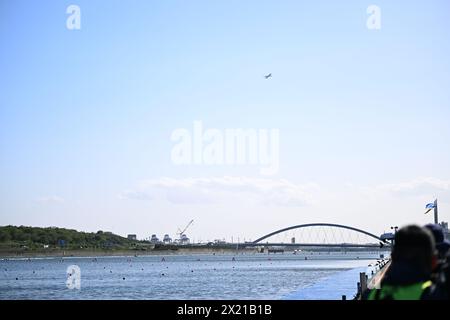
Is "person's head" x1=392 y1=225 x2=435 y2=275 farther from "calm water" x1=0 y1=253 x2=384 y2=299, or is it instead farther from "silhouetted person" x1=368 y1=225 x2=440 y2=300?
"calm water" x1=0 y1=253 x2=384 y2=299

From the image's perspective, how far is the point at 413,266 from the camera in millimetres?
4582

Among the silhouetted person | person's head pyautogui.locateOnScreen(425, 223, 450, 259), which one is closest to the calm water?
person's head pyautogui.locateOnScreen(425, 223, 450, 259)

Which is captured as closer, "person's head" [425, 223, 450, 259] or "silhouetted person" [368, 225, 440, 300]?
"silhouetted person" [368, 225, 440, 300]

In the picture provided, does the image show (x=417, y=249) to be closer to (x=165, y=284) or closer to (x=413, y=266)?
(x=413, y=266)

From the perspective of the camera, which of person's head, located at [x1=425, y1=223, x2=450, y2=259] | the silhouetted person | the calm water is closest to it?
the silhouetted person

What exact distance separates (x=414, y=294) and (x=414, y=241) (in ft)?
1.18

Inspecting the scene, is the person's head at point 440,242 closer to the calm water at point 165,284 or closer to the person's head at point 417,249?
the person's head at point 417,249

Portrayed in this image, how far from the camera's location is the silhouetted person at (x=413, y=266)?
4.55m

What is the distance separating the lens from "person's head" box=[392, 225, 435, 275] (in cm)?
456

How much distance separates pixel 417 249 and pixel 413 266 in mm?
114
